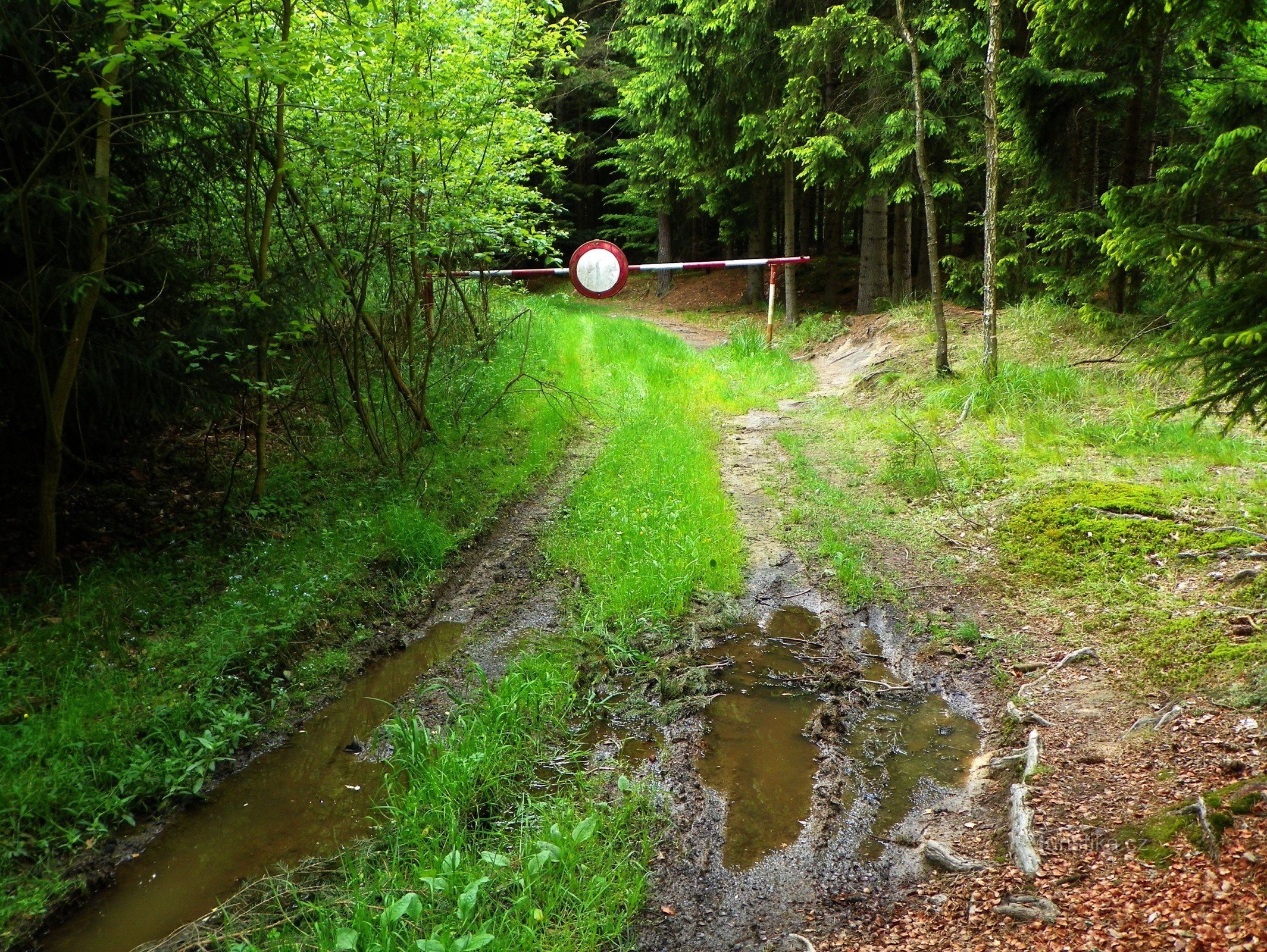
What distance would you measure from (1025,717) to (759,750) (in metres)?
1.56

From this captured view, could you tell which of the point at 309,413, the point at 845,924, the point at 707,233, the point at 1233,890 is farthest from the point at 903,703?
the point at 707,233

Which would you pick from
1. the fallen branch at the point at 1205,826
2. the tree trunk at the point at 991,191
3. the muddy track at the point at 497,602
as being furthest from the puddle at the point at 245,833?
the tree trunk at the point at 991,191

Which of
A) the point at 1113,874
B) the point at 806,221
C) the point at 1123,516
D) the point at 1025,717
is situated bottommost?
the point at 1025,717

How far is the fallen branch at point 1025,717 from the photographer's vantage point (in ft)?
15.1

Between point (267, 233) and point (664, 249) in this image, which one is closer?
point (267, 233)

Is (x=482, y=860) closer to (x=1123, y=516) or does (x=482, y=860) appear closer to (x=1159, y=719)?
(x=1159, y=719)

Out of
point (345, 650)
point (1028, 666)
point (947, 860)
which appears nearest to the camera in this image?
point (947, 860)

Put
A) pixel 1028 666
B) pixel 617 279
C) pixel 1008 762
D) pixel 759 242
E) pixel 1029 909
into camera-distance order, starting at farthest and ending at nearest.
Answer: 1. pixel 759 242
2. pixel 617 279
3. pixel 1028 666
4. pixel 1008 762
5. pixel 1029 909

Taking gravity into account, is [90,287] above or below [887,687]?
above

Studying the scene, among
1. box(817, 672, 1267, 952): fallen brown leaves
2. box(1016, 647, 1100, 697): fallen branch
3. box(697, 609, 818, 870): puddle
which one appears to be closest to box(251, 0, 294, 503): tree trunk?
box(697, 609, 818, 870): puddle

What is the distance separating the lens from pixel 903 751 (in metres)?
4.72

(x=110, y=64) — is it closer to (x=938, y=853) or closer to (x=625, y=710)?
(x=625, y=710)

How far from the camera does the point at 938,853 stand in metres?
3.72

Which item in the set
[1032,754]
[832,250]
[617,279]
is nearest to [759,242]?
[832,250]
